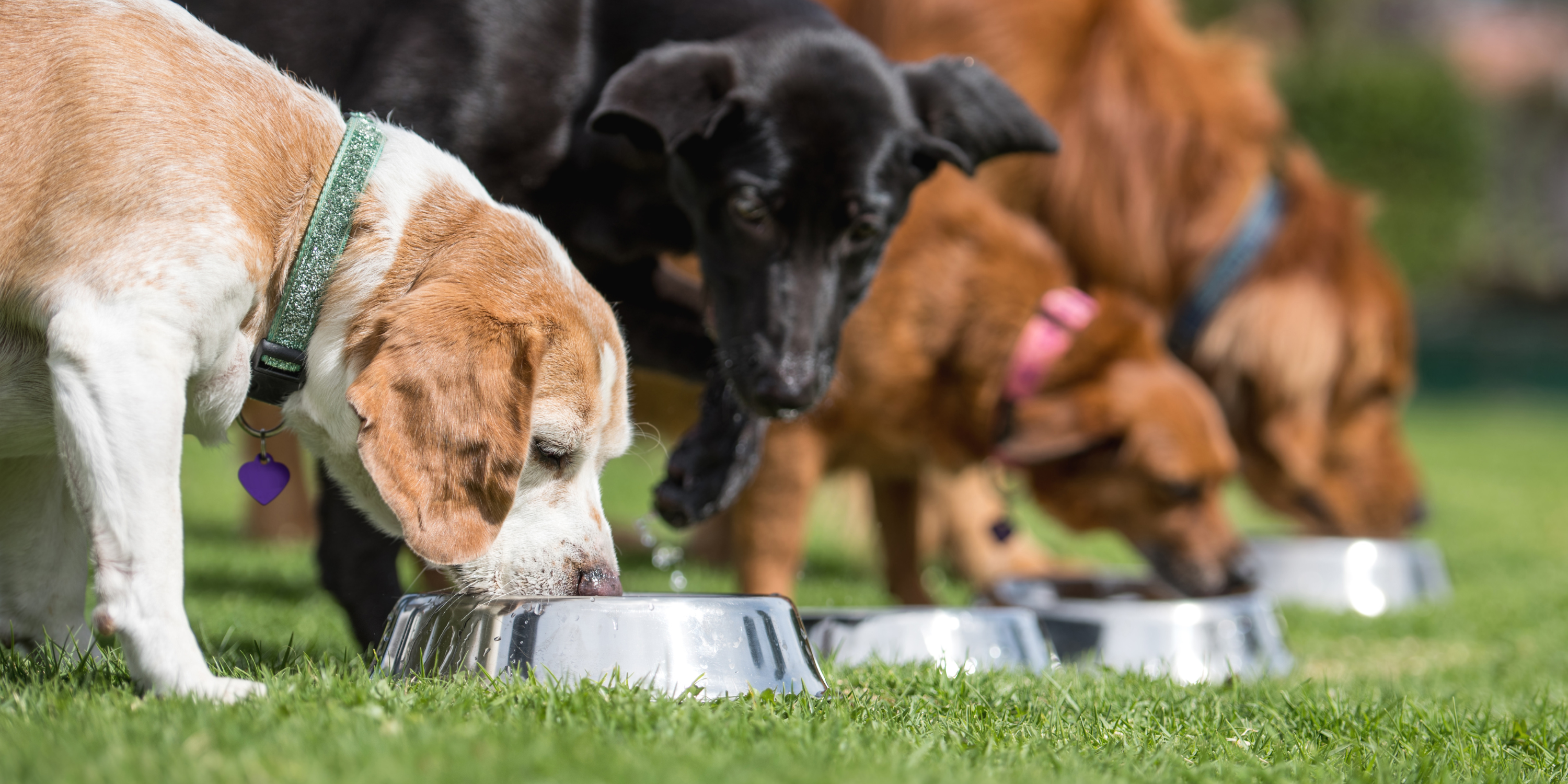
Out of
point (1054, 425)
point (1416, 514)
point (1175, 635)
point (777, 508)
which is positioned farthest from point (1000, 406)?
point (1416, 514)

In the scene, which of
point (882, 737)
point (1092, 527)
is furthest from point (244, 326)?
point (1092, 527)

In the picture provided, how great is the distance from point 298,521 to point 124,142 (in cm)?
484

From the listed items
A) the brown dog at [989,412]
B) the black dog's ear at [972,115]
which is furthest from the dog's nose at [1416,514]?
the black dog's ear at [972,115]

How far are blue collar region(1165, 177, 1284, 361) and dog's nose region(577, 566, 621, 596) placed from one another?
174 inches

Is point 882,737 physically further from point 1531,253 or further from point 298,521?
point 1531,253

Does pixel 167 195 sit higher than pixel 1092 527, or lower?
higher

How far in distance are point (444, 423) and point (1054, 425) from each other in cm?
302

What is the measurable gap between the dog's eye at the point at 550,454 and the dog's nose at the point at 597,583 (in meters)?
0.22

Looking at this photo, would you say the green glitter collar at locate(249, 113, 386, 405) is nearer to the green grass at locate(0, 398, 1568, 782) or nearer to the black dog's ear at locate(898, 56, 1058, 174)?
the green grass at locate(0, 398, 1568, 782)

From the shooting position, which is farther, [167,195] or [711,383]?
[711,383]

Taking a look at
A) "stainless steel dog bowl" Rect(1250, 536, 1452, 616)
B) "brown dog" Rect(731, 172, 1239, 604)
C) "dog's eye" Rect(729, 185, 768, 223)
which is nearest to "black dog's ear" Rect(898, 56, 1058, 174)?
"dog's eye" Rect(729, 185, 768, 223)

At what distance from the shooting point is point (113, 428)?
2.22m

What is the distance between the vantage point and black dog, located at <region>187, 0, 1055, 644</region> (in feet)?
11.3

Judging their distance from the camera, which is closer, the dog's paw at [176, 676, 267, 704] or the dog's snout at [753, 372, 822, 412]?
the dog's paw at [176, 676, 267, 704]
